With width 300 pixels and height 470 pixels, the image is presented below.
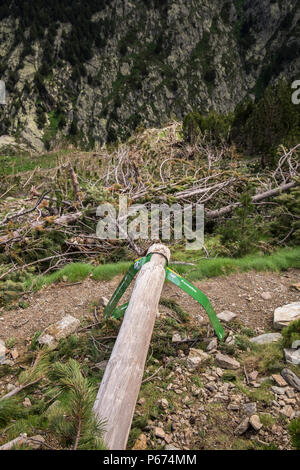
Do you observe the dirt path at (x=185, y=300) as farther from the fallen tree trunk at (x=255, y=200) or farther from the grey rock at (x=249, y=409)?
the fallen tree trunk at (x=255, y=200)

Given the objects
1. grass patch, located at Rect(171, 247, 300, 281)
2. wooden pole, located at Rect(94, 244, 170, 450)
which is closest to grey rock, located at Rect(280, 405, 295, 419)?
wooden pole, located at Rect(94, 244, 170, 450)

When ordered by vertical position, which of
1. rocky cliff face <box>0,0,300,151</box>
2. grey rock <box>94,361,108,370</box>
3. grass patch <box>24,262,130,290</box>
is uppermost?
rocky cliff face <box>0,0,300,151</box>

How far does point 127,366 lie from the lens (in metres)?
2.04

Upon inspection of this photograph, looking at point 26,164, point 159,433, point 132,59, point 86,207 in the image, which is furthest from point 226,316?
point 132,59

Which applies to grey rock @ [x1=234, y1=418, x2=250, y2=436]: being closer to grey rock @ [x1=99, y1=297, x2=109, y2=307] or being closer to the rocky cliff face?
grey rock @ [x1=99, y1=297, x2=109, y2=307]

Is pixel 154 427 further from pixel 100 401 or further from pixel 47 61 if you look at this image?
pixel 47 61

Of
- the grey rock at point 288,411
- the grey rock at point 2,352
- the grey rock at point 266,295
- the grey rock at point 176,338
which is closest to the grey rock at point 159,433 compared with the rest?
the grey rock at point 288,411

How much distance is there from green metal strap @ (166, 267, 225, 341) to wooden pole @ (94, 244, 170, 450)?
0.48 ft

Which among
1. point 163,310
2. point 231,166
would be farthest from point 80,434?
point 231,166

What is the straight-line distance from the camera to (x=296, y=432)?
4.71 ft

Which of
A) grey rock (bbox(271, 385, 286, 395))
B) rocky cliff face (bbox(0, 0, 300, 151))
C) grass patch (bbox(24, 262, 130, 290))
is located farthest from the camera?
rocky cliff face (bbox(0, 0, 300, 151))

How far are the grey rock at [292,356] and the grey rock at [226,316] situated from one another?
826 millimetres

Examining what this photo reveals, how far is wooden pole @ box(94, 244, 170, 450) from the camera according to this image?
67.0 inches
